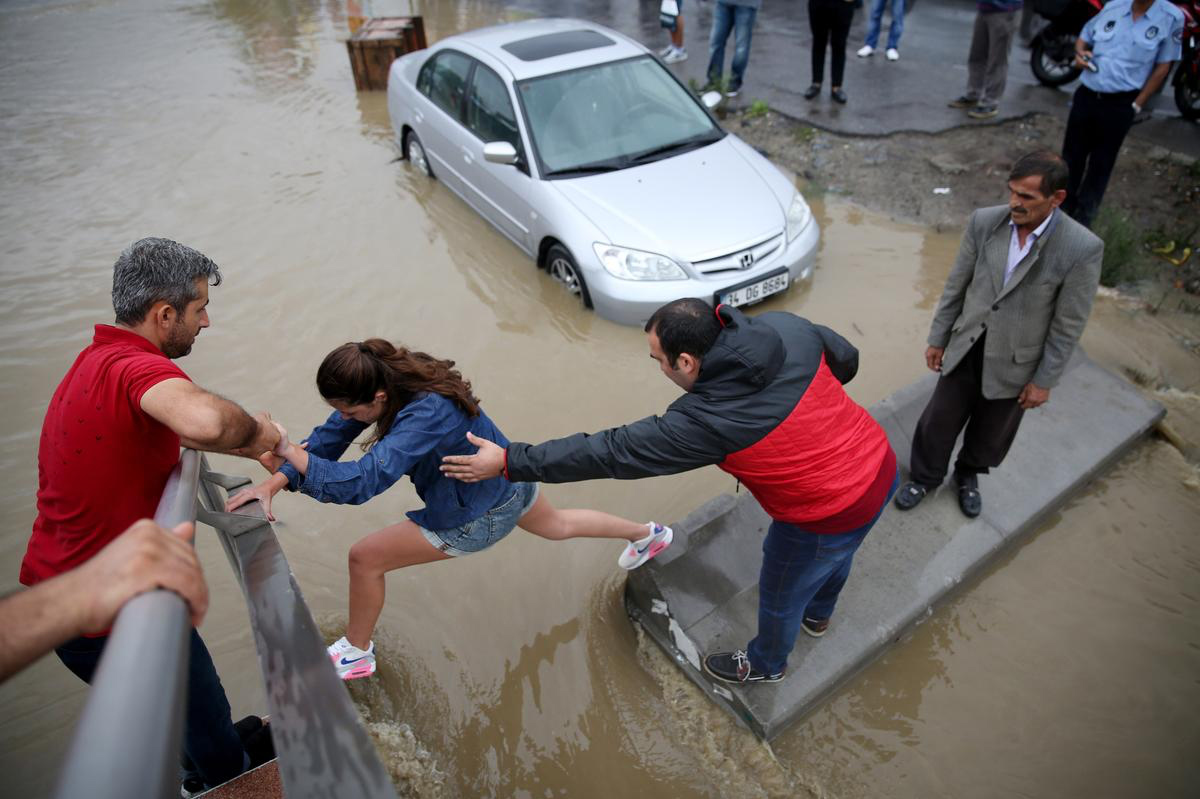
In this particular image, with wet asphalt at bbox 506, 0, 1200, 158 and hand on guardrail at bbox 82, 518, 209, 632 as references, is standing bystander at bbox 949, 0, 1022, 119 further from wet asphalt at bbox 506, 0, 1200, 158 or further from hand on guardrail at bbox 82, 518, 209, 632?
hand on guardrail at bbox 82, 518, 209, 632

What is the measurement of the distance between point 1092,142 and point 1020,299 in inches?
147

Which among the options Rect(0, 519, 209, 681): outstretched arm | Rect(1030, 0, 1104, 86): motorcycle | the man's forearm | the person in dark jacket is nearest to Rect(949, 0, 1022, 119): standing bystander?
Rect(1030, 0, 1104, 86): motorcycle

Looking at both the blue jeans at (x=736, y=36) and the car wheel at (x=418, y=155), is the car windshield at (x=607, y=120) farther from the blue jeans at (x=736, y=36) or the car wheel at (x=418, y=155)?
the blue jeans at (x=736, y=36)

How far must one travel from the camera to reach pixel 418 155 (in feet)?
25.6

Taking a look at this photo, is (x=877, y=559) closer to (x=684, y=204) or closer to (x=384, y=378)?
(x=384, y=378)

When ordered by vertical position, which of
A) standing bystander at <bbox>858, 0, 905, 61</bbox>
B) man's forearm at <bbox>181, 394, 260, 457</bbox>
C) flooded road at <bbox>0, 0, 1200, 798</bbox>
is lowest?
flooded road at <bbox>0, 0, 1200, 798</bbox>

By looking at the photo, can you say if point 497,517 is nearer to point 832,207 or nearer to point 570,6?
point 832,207

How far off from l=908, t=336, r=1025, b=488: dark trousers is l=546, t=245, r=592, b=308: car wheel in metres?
2.68

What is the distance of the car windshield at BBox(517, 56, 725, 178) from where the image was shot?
19.0ft

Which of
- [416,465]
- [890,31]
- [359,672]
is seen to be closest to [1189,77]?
[890,31]

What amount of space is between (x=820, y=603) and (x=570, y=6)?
43.6 ft

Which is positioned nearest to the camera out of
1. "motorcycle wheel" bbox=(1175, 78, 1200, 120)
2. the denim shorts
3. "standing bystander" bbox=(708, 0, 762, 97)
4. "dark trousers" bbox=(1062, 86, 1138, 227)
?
the denim shorts

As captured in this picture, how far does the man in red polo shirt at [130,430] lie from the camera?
2.02 m

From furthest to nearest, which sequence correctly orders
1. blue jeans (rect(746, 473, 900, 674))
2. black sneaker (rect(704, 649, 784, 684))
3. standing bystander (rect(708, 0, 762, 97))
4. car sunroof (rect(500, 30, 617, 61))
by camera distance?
standing bystander (rect(708, 0, 762, 97))
car sunroof (rect(500, 30, 617, 61))
black sneaker (rect(704, 649, 784, 684))
blue jeans (rect(746, 473, 900, 674))
